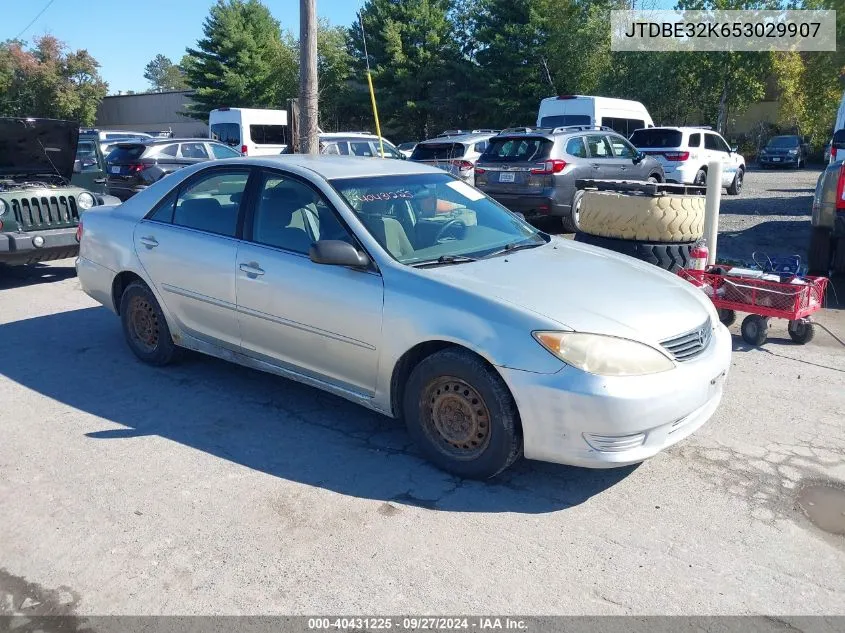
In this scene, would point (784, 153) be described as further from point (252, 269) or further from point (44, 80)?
point (44, 80)

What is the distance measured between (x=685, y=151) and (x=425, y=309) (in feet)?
48.5

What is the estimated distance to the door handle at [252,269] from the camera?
4.62 meters

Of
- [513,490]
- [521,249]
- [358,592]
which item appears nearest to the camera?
[358,592]

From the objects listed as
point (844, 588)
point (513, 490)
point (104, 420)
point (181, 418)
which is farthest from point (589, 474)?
point (104, 420)

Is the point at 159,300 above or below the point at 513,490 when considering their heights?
above

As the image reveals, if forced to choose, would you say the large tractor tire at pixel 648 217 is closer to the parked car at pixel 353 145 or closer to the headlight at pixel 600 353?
the headlight at pixel 600 353

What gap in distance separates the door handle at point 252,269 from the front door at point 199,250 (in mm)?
121

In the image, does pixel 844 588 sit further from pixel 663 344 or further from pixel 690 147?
pixel 690 147

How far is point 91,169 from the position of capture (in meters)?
11.2

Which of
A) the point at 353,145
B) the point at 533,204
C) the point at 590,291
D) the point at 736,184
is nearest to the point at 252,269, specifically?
the point at 590,291

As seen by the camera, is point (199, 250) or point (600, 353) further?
point (199, 250)

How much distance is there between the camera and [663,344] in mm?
3641

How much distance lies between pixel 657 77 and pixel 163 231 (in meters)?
35.7

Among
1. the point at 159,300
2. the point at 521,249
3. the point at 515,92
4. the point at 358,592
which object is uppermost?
the point at 515,92
